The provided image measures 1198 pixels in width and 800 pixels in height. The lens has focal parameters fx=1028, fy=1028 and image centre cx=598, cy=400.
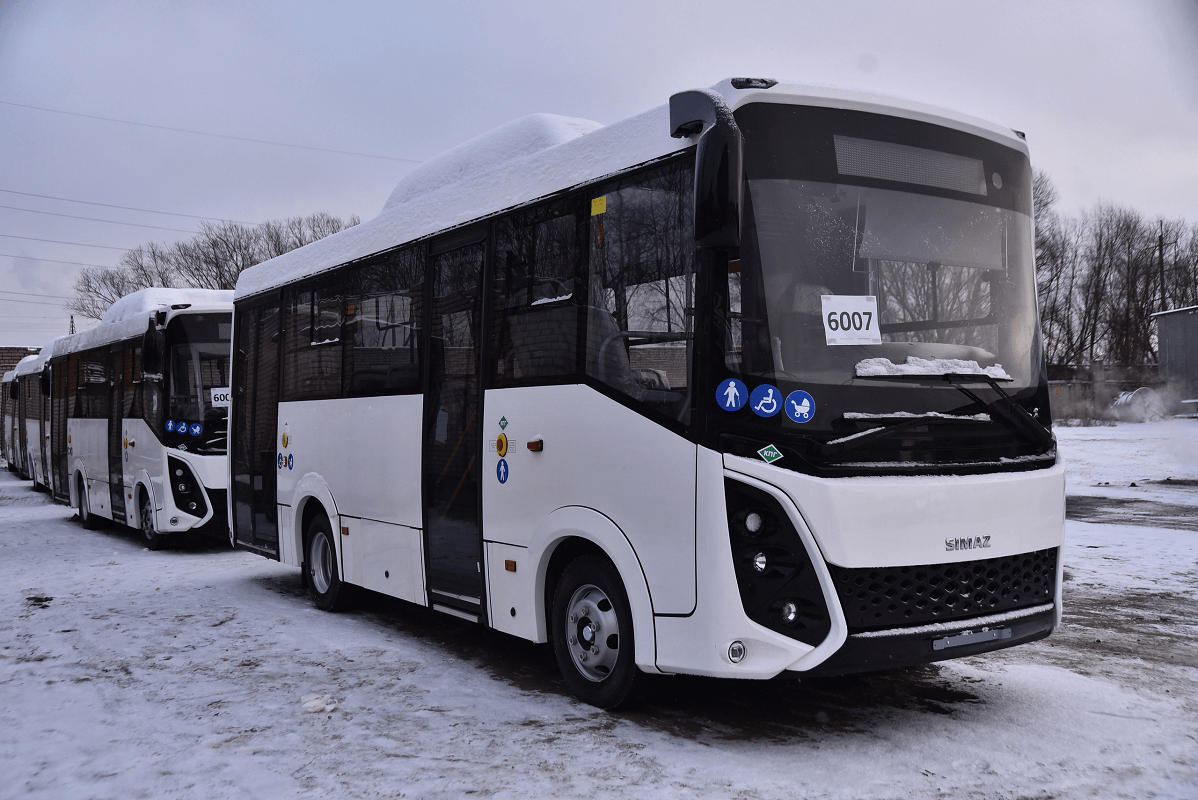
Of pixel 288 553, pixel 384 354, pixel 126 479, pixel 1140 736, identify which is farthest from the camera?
pixel 126 479

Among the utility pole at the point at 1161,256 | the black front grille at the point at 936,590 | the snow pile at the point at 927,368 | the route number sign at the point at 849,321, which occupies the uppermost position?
the utility pole at the point at 1161,256

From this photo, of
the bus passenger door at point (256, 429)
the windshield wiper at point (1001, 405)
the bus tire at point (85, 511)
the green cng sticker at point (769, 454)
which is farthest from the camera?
the bus tire at point (85, 511)

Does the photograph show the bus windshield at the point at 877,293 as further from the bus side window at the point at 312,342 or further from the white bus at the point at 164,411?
the white bus at the point at 164,411

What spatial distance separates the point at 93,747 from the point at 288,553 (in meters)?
4.49

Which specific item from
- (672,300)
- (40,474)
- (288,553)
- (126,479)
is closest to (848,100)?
(672,300)

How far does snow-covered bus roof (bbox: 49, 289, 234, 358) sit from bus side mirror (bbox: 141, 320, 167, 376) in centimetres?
27

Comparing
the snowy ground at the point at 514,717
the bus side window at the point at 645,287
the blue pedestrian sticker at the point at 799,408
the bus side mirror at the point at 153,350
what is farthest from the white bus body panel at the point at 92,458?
the blue pedestrian sticker at the point at 799,408

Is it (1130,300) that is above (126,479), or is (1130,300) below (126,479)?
above

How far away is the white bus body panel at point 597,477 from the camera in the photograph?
4.94 meters

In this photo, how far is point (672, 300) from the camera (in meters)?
5.03

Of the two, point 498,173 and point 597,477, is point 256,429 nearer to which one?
point 498,173

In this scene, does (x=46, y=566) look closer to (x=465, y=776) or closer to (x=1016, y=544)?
(x=465, y=776)

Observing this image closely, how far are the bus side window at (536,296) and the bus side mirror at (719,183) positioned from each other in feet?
4.10

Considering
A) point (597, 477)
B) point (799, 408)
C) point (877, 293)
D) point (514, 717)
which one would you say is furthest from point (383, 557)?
point (877, 293)
